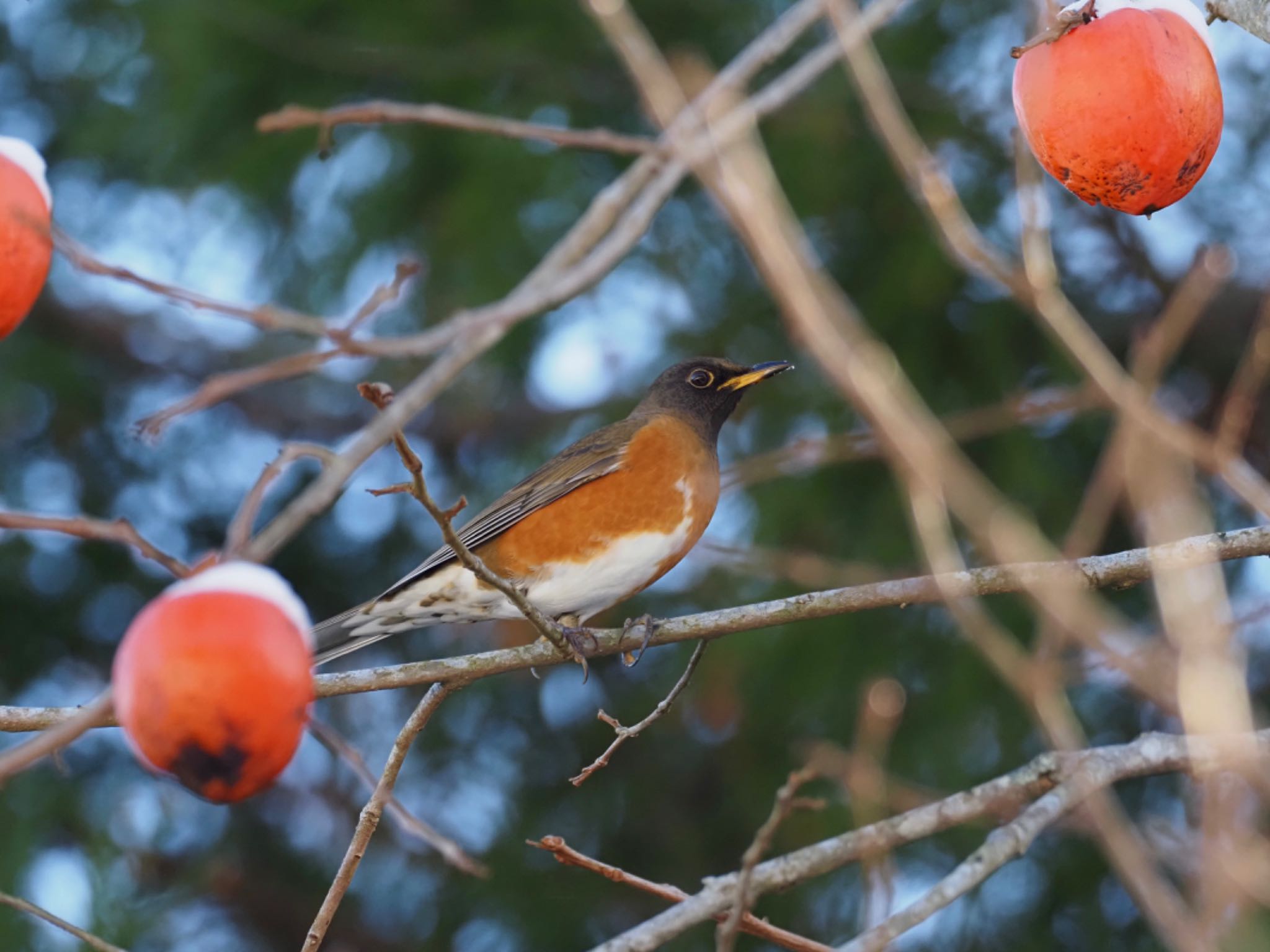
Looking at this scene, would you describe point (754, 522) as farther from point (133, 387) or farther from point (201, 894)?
point (133, 387)

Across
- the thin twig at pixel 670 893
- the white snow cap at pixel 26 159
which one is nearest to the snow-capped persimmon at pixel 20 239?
the white snow cap at pixel 26 159

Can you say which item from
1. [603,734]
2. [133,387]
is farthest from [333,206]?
[603,734]

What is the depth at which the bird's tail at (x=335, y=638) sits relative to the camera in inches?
163

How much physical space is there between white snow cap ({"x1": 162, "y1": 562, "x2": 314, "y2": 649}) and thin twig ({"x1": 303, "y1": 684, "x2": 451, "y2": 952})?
3.25ft

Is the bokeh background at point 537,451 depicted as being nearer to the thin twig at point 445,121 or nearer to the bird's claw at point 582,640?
the bird's claw at point 582,640

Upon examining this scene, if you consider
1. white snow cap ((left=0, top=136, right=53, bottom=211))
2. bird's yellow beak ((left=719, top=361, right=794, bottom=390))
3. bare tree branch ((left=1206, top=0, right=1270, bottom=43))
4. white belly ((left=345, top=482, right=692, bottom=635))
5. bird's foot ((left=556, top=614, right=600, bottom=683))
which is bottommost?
white snow cap ((left=0, top=136, right=53, bottom=211))

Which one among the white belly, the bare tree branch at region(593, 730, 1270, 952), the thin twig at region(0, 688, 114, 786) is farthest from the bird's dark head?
the thin twig at region(0, 688, 114, 786)

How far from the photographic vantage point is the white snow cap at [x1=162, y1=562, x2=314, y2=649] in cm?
163

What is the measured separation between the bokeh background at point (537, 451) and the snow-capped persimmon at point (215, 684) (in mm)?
3040

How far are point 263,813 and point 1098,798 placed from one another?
13.5 feet

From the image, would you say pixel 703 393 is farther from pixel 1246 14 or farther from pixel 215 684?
pixel 215 684

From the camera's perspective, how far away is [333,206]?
17.2 feet

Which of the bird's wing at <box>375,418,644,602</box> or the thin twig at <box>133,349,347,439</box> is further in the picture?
the bird's wing at <box>375,418,644,602</box>

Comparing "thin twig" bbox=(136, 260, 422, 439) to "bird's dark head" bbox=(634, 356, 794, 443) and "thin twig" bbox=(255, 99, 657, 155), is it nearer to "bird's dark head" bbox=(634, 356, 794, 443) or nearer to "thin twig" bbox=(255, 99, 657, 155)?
"thin twig" bbox=(255, 99, 657, 155)
